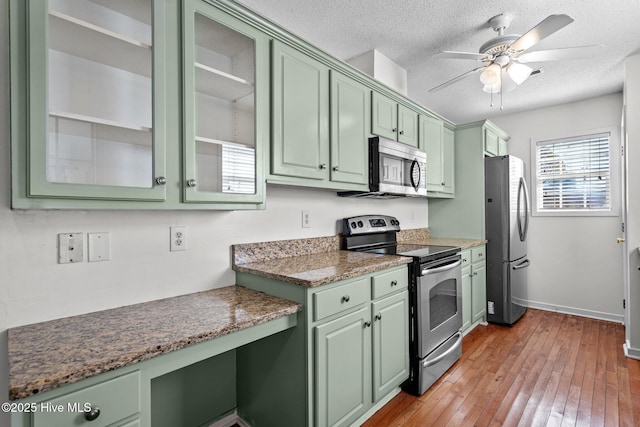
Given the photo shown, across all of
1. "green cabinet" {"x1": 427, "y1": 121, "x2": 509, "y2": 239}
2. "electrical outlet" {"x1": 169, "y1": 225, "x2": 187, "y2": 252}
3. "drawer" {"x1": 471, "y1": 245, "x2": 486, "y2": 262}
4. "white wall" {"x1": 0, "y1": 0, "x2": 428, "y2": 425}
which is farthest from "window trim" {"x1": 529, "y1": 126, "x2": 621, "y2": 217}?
"electrical outlet" {"x1": 169, "y1": 225, "x2": 187, "y2": 252}

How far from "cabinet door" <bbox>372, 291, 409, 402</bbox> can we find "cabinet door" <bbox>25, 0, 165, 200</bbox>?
4.58 ft

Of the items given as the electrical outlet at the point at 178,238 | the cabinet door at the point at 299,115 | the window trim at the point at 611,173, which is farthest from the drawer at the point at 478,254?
the electrical outlet at the point at 178,238

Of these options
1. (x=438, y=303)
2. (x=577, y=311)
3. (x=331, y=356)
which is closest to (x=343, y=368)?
(x=331, y=356)

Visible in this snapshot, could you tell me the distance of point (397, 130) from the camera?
2.65 metres

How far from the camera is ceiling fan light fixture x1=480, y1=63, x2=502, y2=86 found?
2.23 metres

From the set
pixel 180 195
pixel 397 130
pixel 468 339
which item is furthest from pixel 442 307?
pixel 180 195

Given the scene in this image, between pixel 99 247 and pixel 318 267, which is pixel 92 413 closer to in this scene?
pixel 99 247

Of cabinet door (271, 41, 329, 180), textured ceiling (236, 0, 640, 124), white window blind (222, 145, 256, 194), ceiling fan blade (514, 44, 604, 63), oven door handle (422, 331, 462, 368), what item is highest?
textured ceiling (236, 0, 640, 124)

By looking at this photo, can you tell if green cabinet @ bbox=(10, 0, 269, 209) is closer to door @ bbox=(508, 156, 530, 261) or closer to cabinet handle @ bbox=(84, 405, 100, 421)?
cabinet handle @ bbox=(84, 405, 100, 421)

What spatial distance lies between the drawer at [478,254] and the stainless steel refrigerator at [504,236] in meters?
0.14

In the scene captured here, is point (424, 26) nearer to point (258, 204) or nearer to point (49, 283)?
point (258, 204)

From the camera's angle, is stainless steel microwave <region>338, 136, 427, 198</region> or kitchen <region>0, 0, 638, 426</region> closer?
kitchen <region>0, 0, 638, 426</region>

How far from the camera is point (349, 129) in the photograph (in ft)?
7.16

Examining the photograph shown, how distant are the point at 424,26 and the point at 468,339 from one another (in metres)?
2.81
